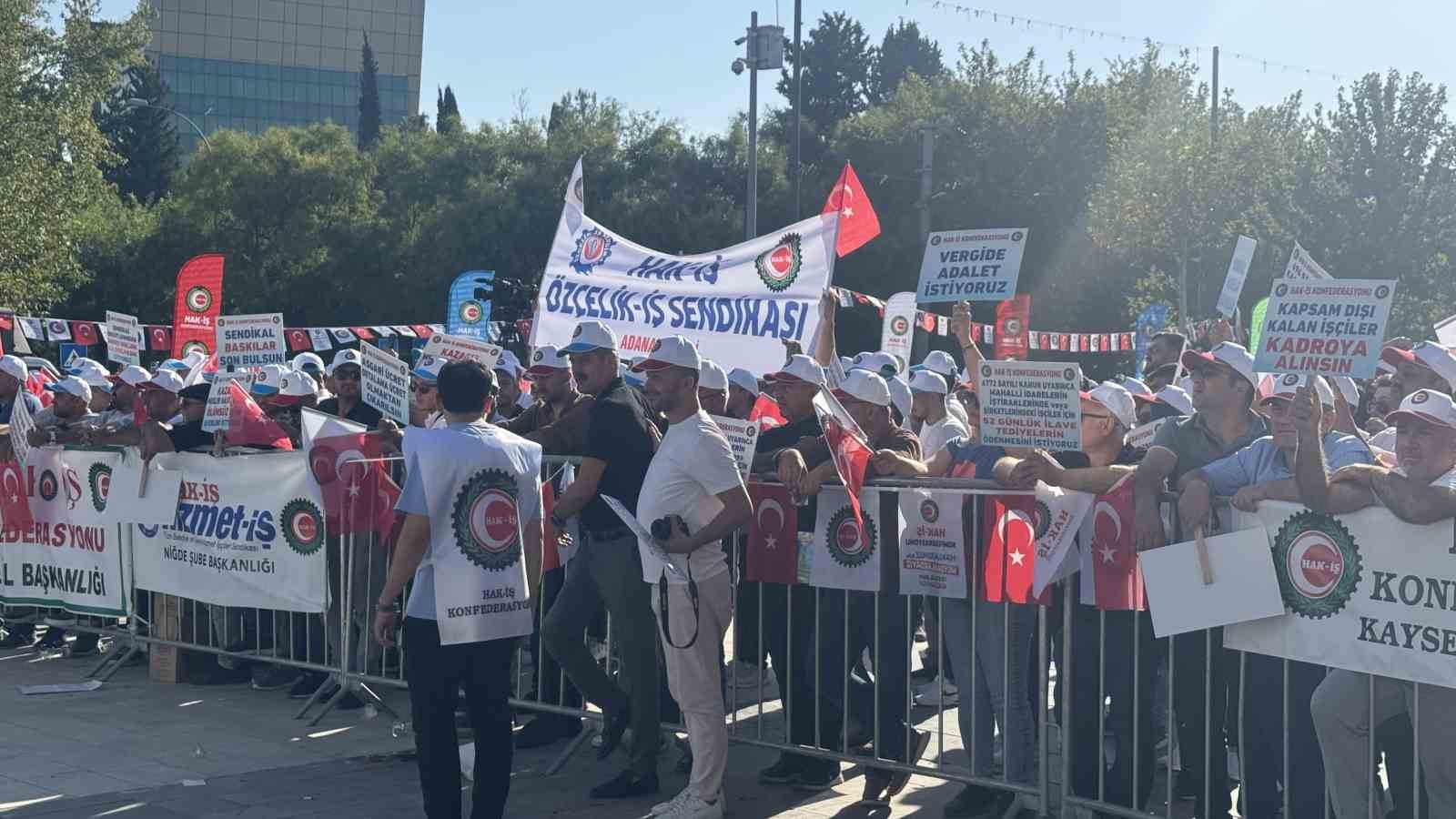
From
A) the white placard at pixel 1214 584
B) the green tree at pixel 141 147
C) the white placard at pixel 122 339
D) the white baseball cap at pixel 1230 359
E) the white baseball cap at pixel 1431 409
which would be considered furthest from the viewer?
the green tree at pixel 141 147

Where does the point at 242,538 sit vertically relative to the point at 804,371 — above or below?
below

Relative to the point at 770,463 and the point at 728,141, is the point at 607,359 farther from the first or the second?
the point at 728,141

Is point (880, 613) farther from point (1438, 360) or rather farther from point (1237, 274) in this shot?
point (1237, 274)

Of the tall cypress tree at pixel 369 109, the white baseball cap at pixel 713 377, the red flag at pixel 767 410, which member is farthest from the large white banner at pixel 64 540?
the tall cypress tree at pixel 369 109

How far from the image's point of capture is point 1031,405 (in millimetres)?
6766

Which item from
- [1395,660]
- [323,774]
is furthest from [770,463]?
[1395,660]

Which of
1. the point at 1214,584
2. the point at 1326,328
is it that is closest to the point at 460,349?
the point at 1214,584

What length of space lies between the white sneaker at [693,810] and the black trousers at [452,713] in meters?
0.87

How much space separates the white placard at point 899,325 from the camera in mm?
14797

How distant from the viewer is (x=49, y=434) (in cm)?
1109

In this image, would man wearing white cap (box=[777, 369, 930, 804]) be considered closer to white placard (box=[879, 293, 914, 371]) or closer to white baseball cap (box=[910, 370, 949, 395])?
white baseball cap (box=[910, 370, 949, 395])

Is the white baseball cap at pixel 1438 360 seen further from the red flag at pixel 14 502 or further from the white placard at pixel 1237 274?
the red flag at pixel 14 502

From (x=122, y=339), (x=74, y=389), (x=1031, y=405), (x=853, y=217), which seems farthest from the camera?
(x=122, y=339)

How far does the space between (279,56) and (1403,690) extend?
450 ft
